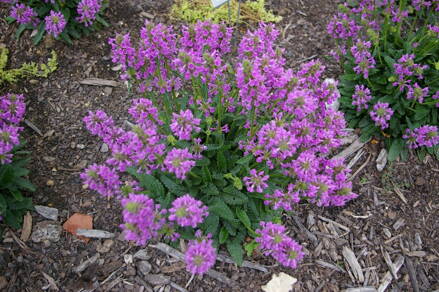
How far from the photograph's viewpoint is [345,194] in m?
2.65

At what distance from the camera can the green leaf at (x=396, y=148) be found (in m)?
4.14

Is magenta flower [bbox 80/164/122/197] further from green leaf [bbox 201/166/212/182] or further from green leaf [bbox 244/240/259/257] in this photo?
green leaf [bbox 244/240/259/257]

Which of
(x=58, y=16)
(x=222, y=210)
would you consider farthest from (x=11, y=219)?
(x=58, y=16)

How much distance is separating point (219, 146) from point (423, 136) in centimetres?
214

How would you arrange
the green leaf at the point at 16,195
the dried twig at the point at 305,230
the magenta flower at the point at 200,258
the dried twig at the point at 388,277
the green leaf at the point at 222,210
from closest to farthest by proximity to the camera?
the magenta flower at the point at 200,258 < the green leaf at the point at 222,210 < the green leaf at the point at 16,195 < the dried twig at the point at 388,277 < the dried twig at the point at 305,230

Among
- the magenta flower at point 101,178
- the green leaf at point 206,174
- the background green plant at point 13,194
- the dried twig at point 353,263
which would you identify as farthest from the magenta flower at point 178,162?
the dried twig at point 353,263

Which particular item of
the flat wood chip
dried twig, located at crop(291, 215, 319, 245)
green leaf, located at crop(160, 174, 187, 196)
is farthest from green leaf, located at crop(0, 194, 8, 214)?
dried twig, located at crop(291, 215, 319, 245)

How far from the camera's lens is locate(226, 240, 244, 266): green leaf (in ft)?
10.2

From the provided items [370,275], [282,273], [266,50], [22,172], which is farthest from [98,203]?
[370,275]

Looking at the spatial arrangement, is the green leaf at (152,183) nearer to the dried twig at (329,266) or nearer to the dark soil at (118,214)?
the dark soil at (118,214)

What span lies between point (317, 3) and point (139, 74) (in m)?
3.51

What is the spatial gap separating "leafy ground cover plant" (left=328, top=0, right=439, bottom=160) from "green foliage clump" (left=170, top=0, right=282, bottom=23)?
1.29 metres

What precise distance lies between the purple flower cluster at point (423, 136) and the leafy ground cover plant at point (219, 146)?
137cm

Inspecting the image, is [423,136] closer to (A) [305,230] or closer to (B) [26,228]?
(A) [305,230]
